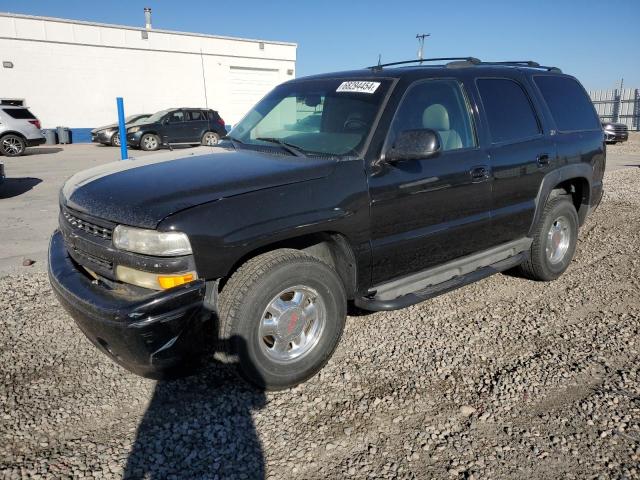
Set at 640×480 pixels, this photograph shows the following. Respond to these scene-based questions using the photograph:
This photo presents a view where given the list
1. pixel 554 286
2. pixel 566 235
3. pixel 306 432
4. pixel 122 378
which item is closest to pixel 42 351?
pixel 122 378

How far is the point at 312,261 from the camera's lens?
Answer: 2963mm

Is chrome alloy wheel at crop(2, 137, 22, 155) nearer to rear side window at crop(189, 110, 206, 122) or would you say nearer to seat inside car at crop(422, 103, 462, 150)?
rear side window at crop(189, 110, 206, 122)

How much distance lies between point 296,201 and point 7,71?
25.4 m

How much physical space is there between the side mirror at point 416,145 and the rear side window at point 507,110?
1075 mm

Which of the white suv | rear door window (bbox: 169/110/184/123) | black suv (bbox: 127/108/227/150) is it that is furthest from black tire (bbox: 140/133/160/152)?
the white suv

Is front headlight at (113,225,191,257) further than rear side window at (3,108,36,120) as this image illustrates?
No

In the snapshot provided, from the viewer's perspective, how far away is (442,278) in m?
3.80

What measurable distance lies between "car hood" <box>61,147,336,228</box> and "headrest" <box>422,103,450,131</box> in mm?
924

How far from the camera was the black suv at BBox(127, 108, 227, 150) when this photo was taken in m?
18.6

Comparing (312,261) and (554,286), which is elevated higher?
(312,261)

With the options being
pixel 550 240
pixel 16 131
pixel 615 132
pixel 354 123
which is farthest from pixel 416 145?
pixel 615 132

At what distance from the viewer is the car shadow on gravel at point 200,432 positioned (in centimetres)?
240

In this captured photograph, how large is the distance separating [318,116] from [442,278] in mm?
1533

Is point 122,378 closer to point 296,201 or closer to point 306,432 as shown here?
point 306,432
